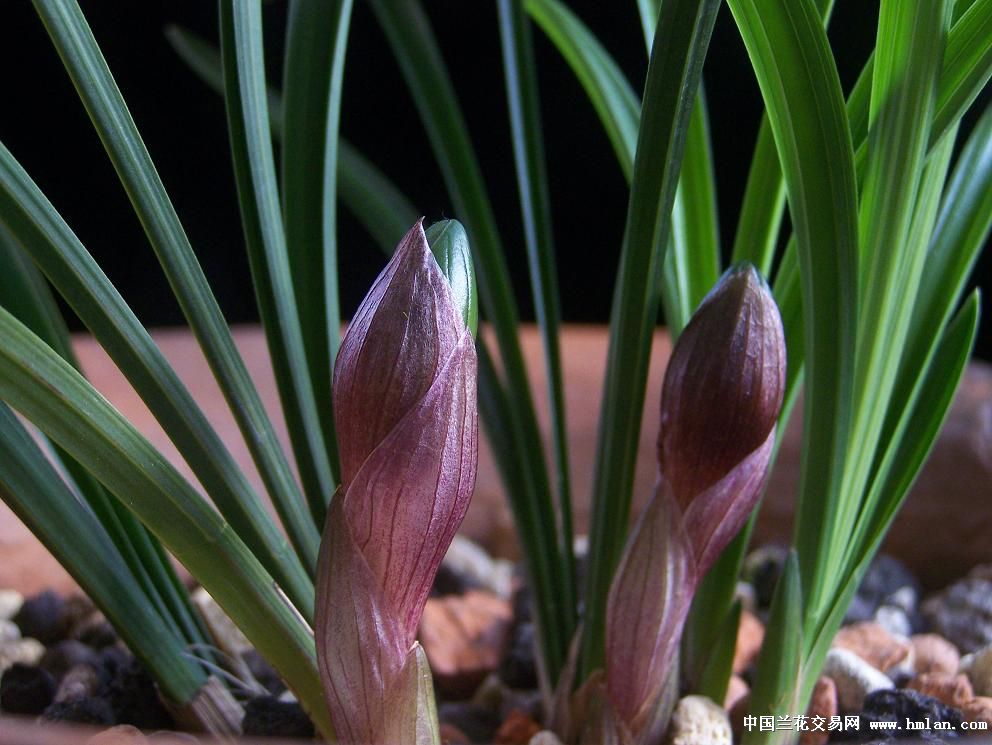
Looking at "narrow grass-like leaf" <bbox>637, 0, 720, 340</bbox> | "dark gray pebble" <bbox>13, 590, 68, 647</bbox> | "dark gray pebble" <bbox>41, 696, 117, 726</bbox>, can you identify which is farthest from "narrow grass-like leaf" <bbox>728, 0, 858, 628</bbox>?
"dark gray pebble" <bbox>13, 590, 68, 647</bbox>

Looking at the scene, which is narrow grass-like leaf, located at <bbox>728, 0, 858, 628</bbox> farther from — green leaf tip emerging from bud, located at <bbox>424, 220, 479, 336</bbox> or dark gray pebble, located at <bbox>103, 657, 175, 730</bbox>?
dark gray pebble, located at <bbox>103, 657, 175, 730</bbox>

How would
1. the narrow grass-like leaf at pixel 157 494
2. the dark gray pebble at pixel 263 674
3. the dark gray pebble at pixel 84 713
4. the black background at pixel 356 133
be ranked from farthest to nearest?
the black background at pixel 356 133
the dark gray pebble at pixel 263 674
the dark gray pebble at pixel 84 713
the narrow grass-like leaf at pixel 157 494

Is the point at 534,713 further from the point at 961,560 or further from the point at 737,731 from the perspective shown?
the point at 961,560

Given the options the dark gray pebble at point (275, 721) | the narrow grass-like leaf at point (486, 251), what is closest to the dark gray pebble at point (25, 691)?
the dark gray pebble at point (275, 721)

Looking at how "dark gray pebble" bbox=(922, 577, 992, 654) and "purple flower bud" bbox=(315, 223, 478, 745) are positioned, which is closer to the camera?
"purple flower bud" bbox=(315, 223, 478, 745)

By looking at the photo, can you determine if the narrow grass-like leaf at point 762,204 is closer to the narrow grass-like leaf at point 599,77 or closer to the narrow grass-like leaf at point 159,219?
the narrow grass-like leaf at point 599,77

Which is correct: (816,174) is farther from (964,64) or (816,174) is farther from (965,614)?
(965,614)

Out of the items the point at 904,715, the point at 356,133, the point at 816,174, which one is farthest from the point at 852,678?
the point at 356,133
